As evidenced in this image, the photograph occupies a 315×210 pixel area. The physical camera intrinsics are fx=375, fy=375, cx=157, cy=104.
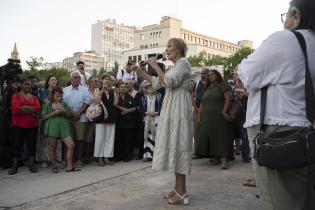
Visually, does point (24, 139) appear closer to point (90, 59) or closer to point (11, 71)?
point (11, 71)

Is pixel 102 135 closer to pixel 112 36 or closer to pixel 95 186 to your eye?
pixel 95 186

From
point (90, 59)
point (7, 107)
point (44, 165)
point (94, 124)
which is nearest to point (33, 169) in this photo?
point (44, 165)

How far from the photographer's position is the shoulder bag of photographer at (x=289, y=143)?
2.17 metres

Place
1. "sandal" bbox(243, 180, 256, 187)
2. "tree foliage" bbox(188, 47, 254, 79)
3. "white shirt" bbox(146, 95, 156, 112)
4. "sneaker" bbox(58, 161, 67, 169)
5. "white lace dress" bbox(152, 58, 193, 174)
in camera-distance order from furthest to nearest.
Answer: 1. "tree foliage" bbox(188, 47, 254, 79)
2. "white shirt" bbox(146, 95, 156, 112)
3. "sneaker" bbox(58, 161, 67, 169)
4. "sandal" bbox(243, 180, 256, 187)
5. "white lace dress" bbox(152, 58, 193, 174)

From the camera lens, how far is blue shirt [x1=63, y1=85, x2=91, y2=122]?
8008 millimetres

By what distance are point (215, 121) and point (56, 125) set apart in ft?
10.3

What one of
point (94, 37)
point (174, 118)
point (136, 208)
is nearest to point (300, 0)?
point (174, 118)

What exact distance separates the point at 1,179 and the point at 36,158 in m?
1.44

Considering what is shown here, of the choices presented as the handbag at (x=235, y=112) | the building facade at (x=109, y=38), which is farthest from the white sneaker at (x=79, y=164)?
the building facade at (x=109, y=38)

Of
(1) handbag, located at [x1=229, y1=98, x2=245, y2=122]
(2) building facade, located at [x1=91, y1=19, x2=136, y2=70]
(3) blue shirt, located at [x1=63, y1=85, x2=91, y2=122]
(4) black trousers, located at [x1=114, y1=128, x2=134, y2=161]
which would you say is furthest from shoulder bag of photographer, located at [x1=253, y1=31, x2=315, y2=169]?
(2) building facade, located at [x1=91, y1=19, x2=136, y2=70]

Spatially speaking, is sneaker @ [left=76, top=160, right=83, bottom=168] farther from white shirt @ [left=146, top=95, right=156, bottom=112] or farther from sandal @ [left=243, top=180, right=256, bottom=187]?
sandal @ [left=243, top=180, right=256, bottom=187]

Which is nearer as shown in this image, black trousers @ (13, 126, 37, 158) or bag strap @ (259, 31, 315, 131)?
bag strap @ (259, 31, 315, 131)

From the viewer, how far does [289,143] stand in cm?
219

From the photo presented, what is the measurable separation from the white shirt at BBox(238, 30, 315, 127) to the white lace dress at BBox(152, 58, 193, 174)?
2282mm
